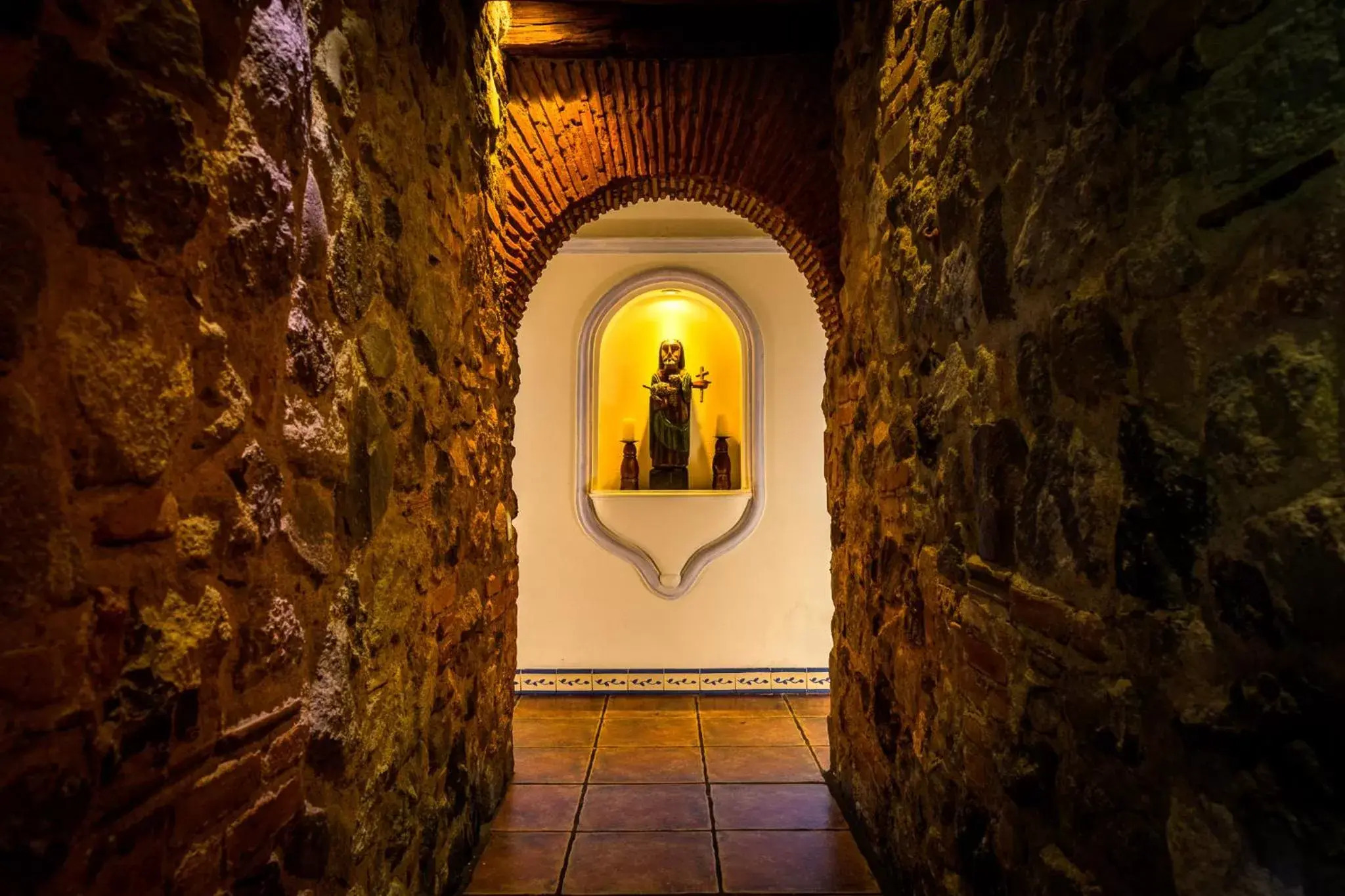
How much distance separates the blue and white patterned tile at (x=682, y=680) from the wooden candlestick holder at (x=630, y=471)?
3.39ft

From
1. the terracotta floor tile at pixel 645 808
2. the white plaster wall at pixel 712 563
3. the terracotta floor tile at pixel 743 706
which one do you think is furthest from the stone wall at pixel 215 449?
the white plaster wall at pixel 712 563

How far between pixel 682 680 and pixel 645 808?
1.55 m

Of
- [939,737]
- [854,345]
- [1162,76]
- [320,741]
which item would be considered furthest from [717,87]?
[320,741]

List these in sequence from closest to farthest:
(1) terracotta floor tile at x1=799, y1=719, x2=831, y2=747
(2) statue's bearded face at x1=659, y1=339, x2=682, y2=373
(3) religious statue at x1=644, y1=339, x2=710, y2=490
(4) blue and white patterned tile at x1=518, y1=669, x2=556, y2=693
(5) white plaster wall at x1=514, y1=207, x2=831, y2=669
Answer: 1. (1) terracotta floor tile at x1=799, y1=719, x2=831, y2=747
2. (4) blue and white patterned tile at x1=518, y1=669, x2=556, y2=693
3. (5) white plaster wall at x1=514, y1=207, x2=831, y2=669
4. (3) religious statue at x1=644, y1=339, x2=710, y2=490
5. (2) statue's bearded face at x1=659, y1=339, x2=682, y2=373

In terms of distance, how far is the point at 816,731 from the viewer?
127 inches

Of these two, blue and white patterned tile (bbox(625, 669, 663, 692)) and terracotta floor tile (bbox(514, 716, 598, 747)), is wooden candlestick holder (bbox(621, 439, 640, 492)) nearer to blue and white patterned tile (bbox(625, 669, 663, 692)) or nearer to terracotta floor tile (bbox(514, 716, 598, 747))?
blue and white patterned tile (bbox(625, 669, 663, 692))

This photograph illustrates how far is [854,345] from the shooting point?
7.63 feet

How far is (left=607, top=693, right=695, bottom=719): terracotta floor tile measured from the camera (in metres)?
3.58

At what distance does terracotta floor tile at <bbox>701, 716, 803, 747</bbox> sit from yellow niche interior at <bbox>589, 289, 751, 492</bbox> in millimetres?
1429

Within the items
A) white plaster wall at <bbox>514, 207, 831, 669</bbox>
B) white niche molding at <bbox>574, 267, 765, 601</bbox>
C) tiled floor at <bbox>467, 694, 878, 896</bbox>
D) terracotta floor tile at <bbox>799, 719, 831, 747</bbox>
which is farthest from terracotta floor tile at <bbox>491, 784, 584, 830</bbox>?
white niche molding at <bbox>574, 267, 765, 601</bbox>

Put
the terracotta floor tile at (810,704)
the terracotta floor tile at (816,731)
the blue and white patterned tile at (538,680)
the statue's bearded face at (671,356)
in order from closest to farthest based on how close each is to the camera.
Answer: the terracotta floor tile at (816,731)
the terracotta floor tile at (810,704)
the blue and white patterned tile at (538,680)
the statue's bearded face at (671,356)

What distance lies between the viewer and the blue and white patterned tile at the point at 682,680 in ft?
13.0

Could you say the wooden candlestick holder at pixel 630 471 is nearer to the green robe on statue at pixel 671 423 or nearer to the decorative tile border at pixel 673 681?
the green robe on statue at pixel 671 423

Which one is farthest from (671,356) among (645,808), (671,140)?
(645,808)
